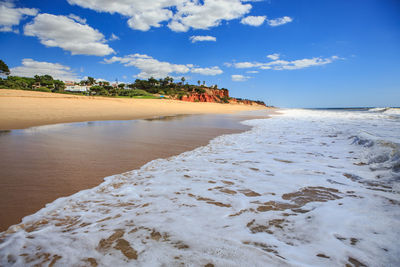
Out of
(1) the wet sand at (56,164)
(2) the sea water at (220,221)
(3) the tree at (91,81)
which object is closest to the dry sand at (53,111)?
(1) the wet sand at (56,164)

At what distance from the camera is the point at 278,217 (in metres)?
2.01

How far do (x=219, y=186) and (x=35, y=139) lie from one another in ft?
17.1

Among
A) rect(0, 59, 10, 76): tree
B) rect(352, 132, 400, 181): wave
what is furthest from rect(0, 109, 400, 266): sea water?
rect(0, 59, 10, 76): tree

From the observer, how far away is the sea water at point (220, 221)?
146 centimetres

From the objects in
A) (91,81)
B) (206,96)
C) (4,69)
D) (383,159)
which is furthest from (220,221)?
(91,81)

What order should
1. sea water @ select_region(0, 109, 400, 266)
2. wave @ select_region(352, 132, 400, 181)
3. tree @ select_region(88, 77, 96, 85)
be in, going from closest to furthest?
sea water @ select_region(0, 109, 400, 266), wave @ select_region(352, 132, 400, 181), tree @ select_region(88, 77, 96, 85)

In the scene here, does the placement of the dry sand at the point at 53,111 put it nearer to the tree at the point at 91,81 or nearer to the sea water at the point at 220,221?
the sea water at the point at 220,221

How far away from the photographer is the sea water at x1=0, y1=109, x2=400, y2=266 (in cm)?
146

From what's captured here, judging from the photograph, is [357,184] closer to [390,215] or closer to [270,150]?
[390,215]

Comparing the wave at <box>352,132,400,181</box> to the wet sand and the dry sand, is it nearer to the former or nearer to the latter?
the wet sand

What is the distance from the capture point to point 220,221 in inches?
76.1

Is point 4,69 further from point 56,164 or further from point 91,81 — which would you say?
point 56,164

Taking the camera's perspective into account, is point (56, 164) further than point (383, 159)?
No

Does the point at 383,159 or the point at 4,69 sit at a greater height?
the point at 4,69
